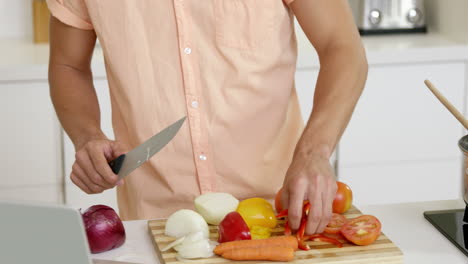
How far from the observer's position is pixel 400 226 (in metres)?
1.39

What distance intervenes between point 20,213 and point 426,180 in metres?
2.16

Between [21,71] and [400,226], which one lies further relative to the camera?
[21,71]

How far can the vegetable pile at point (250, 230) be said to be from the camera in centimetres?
120

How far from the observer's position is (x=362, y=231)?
125cm

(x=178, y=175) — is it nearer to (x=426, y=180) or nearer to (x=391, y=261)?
(x=391, y=261)

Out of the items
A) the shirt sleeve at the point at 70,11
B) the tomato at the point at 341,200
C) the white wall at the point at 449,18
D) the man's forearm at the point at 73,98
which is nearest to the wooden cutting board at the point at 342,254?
the tomato at the point at 341,200

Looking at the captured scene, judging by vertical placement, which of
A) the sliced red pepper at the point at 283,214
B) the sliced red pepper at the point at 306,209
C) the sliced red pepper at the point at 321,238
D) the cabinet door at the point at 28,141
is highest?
the sliced red pepper at the point at 306,209

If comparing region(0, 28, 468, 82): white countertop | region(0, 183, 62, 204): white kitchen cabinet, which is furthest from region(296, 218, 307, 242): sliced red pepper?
region(0, 183, 62, 204): white kitchen cabinet

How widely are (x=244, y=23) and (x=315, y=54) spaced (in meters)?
1.00

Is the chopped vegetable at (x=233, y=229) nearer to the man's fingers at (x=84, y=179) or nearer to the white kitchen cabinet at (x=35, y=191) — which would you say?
the man's fingers at (x=84, y=179)

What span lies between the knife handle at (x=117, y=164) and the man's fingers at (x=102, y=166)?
0.01 m

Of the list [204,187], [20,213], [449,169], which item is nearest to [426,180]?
[449,169]

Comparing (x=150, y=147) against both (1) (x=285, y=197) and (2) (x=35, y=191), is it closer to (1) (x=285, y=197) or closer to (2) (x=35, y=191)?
(1) (x=285, y=197)

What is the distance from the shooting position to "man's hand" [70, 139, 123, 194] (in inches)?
54.4
